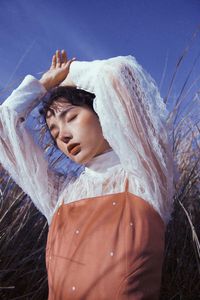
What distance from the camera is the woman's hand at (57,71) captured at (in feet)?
3.95

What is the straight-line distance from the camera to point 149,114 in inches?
39.8

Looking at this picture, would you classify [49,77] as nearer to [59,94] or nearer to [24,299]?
[59,94]

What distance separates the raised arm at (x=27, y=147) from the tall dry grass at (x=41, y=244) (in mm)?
197


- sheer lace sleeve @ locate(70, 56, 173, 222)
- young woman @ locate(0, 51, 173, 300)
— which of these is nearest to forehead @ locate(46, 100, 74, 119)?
young woman @ locate(0, 51, 173, 300)

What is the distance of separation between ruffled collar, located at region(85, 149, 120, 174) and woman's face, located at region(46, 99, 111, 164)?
0.01m

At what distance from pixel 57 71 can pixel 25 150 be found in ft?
0.69

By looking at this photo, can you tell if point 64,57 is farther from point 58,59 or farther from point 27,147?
point 27,147

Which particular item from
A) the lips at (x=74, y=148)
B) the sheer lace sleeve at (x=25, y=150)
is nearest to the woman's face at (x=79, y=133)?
the lips at (x=74, y=148)

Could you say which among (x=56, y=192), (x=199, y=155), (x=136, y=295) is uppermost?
(x=199, y=155)

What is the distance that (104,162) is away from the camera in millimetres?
1086

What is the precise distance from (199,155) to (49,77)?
1.86 feet

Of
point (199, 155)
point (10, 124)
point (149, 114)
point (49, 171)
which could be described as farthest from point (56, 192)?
point (199, 155)

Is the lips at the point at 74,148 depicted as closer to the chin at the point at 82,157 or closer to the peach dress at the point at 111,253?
the chin at the point at 82,157

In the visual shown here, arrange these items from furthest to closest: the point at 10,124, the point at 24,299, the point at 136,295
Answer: the point at 24,299
the point at 10,124
the point at 136,295
